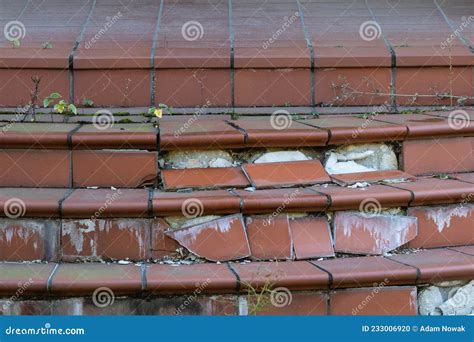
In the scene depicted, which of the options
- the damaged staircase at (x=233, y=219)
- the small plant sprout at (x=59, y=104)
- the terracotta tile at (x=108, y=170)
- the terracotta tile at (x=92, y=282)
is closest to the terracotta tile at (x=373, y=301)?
the damaged staircase at (x=233, y=219)

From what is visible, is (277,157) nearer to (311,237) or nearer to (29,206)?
(311,237)

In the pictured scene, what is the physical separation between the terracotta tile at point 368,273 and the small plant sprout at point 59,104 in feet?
4.86

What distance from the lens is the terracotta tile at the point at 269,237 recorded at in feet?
10.1

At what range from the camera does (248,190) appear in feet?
10.6

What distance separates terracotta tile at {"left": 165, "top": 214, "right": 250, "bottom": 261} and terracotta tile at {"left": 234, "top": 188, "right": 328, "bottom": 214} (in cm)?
12

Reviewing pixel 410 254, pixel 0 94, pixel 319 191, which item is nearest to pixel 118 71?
pixel 0 94

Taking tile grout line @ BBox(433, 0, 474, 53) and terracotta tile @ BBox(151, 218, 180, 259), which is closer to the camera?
terracotta tile @ BBox(151, 218, 180, 259)

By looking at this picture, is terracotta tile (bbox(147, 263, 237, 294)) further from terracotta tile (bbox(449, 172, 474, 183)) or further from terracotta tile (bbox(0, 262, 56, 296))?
terracotta tile (bbox(449, 172, 474, 183))

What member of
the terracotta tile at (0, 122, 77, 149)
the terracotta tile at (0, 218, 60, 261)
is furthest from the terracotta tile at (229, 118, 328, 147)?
the terracotta tile at (0, 218, 60, 261)

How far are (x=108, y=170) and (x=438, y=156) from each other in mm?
1556

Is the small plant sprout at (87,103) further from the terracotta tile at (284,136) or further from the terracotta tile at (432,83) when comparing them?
the terracotta tile at (432,83)

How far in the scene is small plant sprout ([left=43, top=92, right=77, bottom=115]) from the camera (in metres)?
3.65

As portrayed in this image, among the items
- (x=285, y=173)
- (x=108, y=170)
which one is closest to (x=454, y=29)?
(x=285, y=173)

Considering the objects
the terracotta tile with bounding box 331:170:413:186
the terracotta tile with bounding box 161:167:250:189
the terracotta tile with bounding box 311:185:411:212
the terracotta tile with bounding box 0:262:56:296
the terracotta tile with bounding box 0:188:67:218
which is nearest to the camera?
the terracotta tile with bounding box 0:262:56:296
